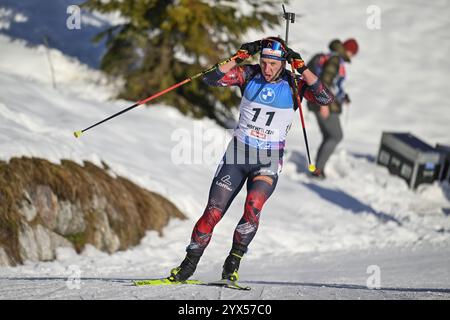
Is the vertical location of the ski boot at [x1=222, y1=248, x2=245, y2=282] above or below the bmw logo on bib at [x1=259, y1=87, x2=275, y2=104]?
below

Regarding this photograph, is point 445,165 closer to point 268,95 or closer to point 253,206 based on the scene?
point 268,95

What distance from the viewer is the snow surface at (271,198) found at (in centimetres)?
709

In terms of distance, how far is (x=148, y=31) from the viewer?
47.9 feet

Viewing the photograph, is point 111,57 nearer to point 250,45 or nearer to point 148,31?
point 148,31

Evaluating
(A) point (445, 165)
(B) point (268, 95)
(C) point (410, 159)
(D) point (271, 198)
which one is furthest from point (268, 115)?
(A) point (445, 165)

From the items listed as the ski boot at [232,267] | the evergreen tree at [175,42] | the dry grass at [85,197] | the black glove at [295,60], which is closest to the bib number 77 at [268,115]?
the black glove at [295,60]

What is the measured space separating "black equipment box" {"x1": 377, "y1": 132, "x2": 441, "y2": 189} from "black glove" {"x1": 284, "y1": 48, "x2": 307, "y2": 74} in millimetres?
7561

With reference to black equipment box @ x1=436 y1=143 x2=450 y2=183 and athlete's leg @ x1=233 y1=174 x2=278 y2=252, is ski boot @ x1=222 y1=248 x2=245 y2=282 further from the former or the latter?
black equipment box @ x1=436 y1=143 x2=450 y2=183

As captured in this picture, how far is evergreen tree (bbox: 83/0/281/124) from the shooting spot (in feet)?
45.2

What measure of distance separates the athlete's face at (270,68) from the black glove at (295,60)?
0.09 meters

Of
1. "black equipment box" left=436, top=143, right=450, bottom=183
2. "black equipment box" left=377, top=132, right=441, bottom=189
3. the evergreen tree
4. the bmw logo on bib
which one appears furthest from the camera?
the evergreen tree

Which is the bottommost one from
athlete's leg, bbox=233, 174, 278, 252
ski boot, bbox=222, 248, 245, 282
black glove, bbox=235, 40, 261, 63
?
ski boot, bbox=222, 248, 245, 282

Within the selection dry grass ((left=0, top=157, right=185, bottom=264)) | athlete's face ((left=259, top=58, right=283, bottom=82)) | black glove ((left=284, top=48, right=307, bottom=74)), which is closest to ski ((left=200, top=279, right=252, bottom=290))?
athlete's face ((left=259, top=58, right=283, bottom=82))

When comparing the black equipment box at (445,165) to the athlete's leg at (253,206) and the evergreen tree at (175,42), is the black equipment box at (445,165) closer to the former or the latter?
the evergreen tree at (175,42)
